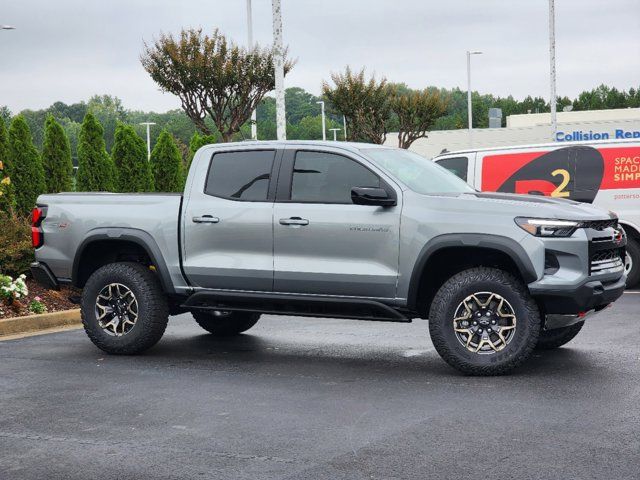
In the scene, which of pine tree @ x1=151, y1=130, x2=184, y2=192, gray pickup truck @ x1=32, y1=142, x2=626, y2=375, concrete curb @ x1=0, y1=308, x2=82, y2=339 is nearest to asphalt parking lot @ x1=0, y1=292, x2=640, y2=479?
gray pickup truck @ x1=32, y1=142, x2=626, y2=375

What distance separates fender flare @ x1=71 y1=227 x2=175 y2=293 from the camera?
9.41 m

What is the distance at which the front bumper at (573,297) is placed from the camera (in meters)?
7.86

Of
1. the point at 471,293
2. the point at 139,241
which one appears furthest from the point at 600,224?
the point at 139,241

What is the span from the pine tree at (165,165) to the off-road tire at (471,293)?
1639cm

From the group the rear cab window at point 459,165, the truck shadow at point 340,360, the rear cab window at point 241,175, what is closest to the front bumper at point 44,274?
the truck shadow at point 340,360

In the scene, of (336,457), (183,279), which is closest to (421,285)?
(183,279)

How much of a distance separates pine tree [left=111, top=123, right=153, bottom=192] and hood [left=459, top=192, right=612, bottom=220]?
15.1 metres

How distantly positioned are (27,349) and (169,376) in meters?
2.43

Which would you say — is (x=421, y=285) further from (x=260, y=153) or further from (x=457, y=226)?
(x=260, y=153)

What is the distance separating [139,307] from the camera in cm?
948

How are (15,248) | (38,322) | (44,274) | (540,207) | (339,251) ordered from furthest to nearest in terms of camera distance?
(15,248), (38,322), (44,274), (339,251), (540,207)

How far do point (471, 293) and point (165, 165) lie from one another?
16.8m

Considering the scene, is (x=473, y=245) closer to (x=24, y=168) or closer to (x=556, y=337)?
(x=556, y=337)

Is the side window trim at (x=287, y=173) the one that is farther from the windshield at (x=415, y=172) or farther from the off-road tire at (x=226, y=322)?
the off-road tire at (x=226, y=322)
